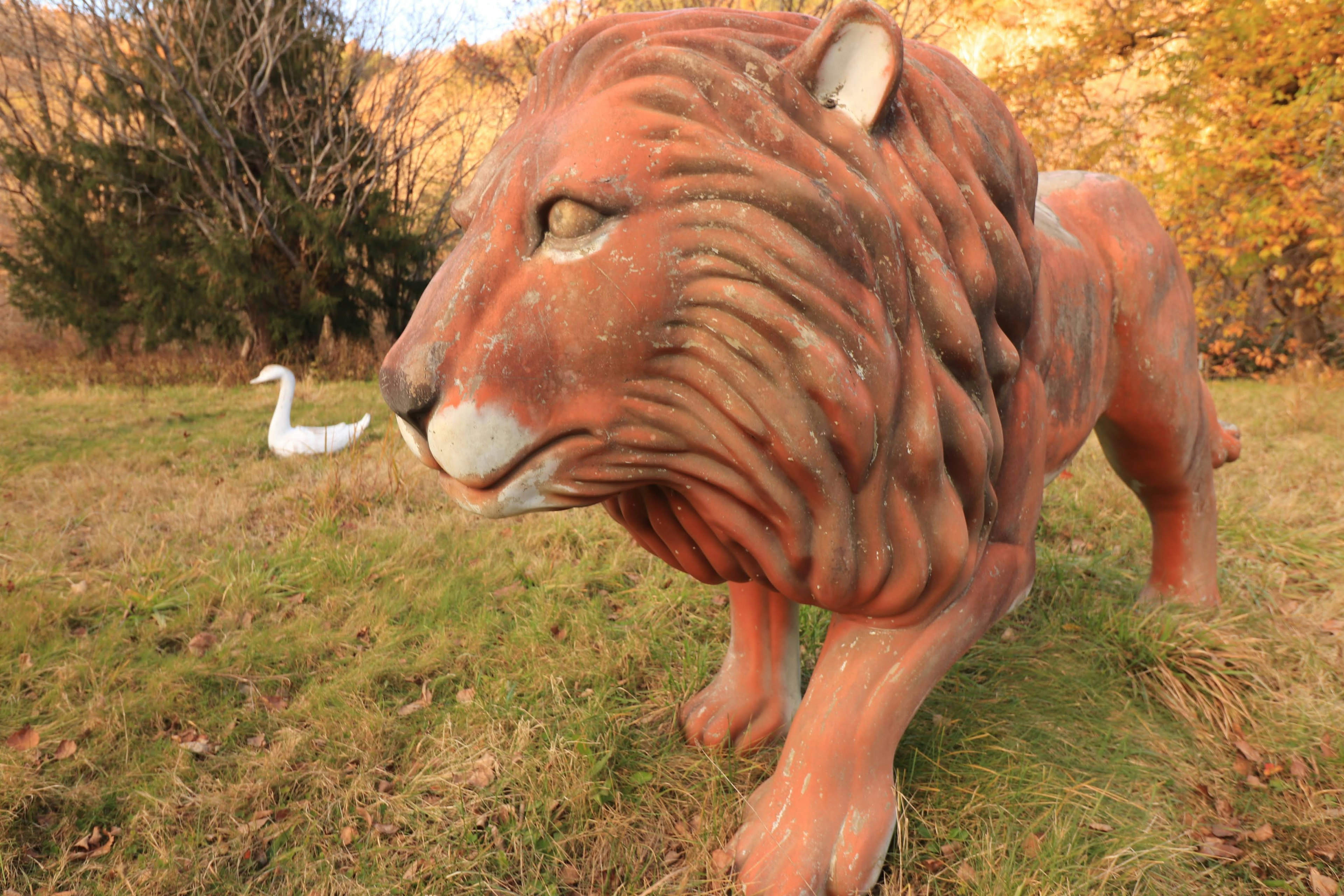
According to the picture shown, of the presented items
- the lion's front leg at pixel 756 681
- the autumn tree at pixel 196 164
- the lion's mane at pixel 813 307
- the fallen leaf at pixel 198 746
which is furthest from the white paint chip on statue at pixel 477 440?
the autumn tree at pixel 196 164

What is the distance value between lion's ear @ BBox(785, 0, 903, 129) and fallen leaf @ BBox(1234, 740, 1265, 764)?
7.52 ft

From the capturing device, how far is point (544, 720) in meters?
2.45

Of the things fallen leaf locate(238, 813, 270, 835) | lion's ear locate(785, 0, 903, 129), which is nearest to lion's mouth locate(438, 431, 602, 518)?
lion's ear locate(785, 0, 903, 129)

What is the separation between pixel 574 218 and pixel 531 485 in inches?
16.6

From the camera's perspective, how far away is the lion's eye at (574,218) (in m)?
1.18

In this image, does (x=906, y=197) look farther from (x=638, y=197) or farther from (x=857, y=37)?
(x=638, y=197)

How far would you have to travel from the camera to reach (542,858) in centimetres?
197

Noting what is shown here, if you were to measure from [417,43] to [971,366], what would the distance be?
Answer: 41.0 ft

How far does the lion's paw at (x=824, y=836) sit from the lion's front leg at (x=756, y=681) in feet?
Result: 1.71

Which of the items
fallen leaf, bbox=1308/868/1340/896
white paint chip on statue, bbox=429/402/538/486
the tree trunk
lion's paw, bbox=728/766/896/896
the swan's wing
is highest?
white paint chip on statue, bbox=429/402/538/486

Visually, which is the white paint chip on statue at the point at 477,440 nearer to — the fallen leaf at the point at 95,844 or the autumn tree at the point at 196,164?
the fallen leaf at the point at 95,844

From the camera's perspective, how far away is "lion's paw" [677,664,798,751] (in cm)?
225

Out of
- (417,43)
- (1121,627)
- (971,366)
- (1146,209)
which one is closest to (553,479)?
(971,366)

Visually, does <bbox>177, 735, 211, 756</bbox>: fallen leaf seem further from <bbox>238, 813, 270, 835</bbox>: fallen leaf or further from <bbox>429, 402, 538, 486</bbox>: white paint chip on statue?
<bbox>429, 402, 538, 486</bbox>: white paint chip on statue
